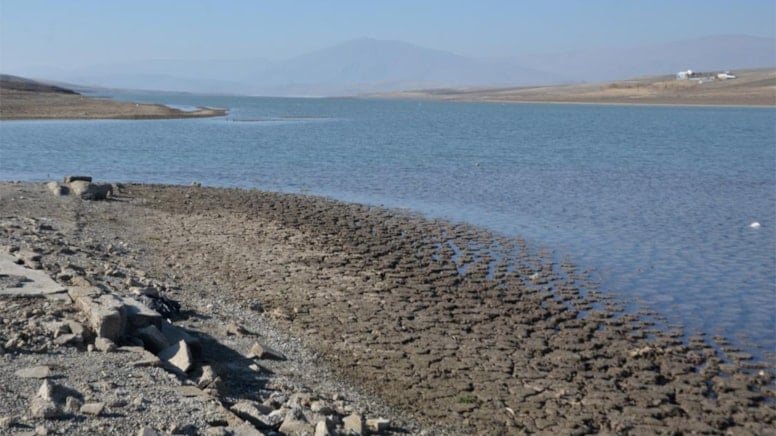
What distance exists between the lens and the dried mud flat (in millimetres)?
9562

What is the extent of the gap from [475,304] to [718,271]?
5.75 m

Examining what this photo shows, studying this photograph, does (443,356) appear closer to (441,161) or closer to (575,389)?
(575,389)

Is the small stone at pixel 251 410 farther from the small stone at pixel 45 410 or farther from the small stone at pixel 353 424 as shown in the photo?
the small stone at pixel 45 410

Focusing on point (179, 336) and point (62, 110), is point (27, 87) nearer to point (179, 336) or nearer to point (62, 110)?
point (62, 110)

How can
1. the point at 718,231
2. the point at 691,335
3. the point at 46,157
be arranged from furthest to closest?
the point at 46,157
the point at 718,231
the point at 691,335

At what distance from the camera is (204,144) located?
151ft

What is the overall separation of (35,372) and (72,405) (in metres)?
1.12

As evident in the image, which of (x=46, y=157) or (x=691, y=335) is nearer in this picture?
(x=691, y=335)

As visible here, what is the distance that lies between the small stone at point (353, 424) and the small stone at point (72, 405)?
7.77ft

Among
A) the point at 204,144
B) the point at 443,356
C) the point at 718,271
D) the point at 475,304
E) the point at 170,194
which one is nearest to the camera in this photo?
the point at 443,356

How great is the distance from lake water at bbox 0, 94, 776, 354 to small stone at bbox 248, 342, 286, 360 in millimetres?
6272

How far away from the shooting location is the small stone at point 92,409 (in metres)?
7.37

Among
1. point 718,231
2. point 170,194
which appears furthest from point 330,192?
point 718,231

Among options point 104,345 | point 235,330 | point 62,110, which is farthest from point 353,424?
point 62,110
